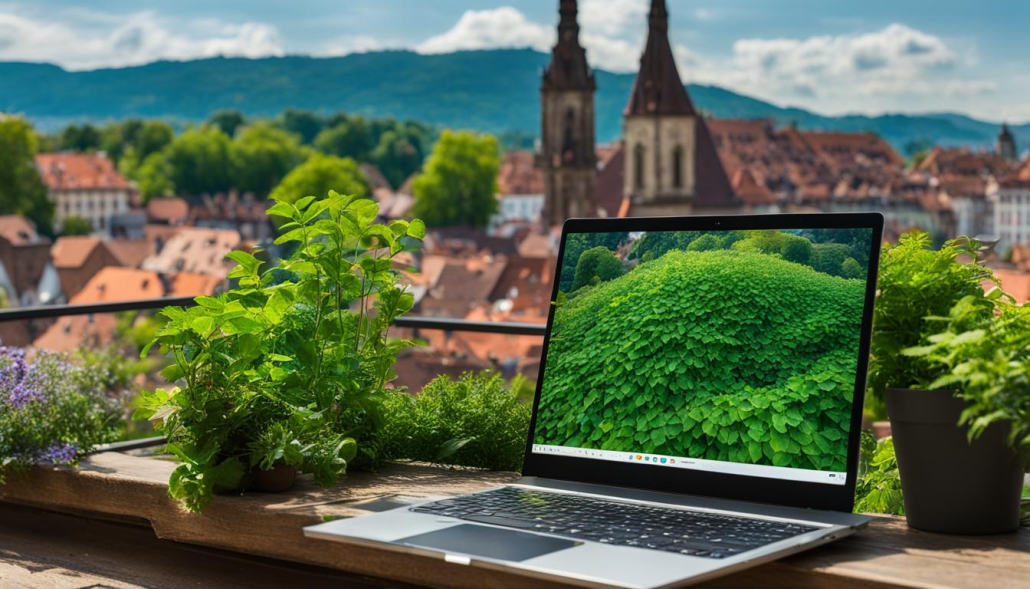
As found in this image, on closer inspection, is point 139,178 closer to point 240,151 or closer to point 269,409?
point 240,151

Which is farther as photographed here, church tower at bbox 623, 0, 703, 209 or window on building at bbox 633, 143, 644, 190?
window on building at bbox 633, 143, 644, 190

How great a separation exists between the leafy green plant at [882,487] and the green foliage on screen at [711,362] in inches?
11.2

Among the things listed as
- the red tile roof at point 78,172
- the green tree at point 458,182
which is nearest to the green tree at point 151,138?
the red tile roof at point 78,172

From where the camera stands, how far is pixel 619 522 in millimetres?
1337

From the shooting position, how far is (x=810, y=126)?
105438mm

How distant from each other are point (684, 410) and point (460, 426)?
1.86 feet

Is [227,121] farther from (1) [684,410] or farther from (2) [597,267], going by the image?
(1) [684,410]

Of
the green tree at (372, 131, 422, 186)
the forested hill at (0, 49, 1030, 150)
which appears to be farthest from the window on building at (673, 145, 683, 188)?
the forested hill at (0, 49, 1030, 150)

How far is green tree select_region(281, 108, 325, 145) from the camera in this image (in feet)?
344

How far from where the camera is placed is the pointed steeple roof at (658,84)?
53.0 m

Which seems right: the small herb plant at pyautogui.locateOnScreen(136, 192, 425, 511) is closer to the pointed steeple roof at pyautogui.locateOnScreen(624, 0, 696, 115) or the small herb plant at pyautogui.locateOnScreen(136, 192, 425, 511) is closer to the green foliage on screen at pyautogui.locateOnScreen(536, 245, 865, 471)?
the green foliage on screen at pyautogui.locateOnScreen(536, 245, 865, 471)

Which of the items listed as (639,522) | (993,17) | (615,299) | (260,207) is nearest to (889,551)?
(639,522)

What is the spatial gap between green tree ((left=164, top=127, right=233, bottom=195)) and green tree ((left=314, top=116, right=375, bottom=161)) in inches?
338

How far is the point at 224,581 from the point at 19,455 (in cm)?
61
